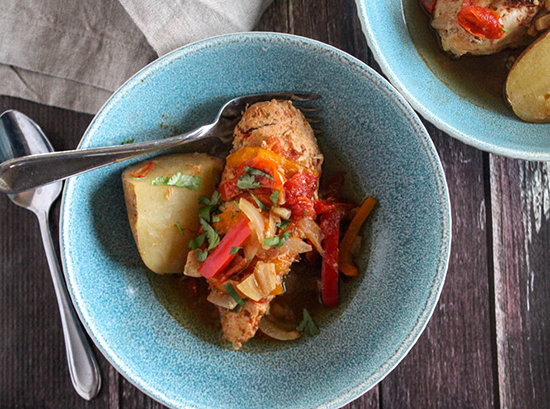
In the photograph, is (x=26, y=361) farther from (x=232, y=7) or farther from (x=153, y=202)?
(x=232, y=7)

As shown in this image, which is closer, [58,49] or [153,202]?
[153,202]

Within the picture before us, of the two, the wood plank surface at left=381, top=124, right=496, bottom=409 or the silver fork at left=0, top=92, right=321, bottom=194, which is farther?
the wood plank surface at left=381, top=124, right=496, bottom=409

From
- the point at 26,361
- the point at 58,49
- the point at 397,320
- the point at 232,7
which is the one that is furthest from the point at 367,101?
the point at 26,361

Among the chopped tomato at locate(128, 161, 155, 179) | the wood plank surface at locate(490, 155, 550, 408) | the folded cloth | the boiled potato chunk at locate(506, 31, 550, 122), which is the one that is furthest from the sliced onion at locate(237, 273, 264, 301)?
the boiled potato chunk at locate(506, 31, 550, 122)

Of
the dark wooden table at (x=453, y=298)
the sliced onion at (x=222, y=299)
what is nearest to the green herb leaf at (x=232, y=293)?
the sliced onion at (x=222, y=299)

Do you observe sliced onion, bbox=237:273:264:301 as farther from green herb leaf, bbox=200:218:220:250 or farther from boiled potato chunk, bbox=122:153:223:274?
boiled potato chunk, bbox=122:153:223:274

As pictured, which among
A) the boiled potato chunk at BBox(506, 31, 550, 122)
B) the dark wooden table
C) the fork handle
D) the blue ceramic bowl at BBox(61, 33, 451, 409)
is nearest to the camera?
the fork handle
